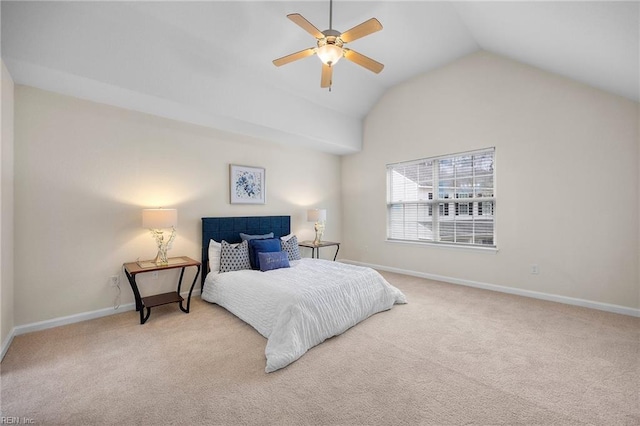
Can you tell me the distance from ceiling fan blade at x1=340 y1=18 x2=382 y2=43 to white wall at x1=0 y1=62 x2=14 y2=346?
2937mm

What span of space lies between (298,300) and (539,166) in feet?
11.9

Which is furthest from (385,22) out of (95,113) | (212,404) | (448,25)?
(212,404)

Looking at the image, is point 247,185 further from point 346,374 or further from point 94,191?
point 346,374

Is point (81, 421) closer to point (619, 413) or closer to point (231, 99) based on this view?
point (619, 413)

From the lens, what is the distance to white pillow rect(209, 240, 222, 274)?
12.2 ft

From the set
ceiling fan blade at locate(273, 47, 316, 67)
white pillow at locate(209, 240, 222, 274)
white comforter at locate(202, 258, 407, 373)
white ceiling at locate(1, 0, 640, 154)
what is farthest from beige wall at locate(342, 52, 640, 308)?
white pillow at locate(209, 240, 222, 274)

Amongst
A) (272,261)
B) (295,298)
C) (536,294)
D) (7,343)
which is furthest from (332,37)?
(536,294)

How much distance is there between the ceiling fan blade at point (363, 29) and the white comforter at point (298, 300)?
2.33 m

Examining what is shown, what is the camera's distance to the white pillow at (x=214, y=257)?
3709 mm

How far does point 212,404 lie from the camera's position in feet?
5.73

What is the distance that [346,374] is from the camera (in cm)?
206

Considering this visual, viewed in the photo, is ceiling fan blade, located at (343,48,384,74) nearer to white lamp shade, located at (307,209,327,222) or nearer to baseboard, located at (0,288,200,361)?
white lamp shade, located at (307,209,327,222)

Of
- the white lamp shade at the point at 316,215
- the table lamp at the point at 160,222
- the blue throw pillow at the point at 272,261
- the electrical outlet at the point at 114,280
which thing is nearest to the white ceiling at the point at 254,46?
the table lamp at the point at 160,222

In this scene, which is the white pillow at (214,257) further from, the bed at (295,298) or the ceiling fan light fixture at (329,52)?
the ceiling fan light fixture at (329,52)
